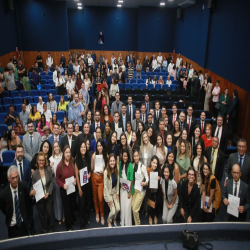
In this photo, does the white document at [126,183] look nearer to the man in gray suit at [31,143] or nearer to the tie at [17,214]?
the tie at [17,214]

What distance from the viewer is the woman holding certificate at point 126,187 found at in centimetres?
423

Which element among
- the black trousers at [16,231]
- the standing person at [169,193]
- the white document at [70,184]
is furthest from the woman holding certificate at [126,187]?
the black trousers at [16,231]

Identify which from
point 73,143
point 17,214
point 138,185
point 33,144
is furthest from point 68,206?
point 33,144

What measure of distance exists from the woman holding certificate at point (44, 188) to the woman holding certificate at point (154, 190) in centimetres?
176

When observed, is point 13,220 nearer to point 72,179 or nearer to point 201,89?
point 72,179

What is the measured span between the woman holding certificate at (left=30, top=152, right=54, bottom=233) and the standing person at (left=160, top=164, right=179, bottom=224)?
1977 mm

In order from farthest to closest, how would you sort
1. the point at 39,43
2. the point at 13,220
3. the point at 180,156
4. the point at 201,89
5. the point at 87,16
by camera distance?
the point at 87,16 → the point at 39,43 → the point at 201,89 → the point at 180,156 → the point at 13,220

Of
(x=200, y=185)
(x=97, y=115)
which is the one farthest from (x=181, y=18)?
(x=200, y=185)

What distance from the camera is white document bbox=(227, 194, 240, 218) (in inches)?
139

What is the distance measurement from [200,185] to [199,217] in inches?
22.2

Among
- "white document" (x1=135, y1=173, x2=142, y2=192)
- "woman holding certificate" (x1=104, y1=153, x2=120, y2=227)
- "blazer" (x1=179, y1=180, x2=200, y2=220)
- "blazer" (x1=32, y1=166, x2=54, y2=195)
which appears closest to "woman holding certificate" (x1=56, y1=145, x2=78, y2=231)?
"blazer" (x1=32, y1=166, x2=54, y2=195)

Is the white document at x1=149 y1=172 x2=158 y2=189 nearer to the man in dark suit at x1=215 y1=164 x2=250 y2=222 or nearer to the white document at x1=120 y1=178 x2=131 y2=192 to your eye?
the white document at x1=120 y1=178 x2=131 y2=192

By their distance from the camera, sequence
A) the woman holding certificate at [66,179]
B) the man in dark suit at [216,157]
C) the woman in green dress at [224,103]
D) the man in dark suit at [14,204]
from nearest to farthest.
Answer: the man in dark suit at [14,204] → the woman holding certificate at [66,179] → the man in dark suit at [216,157] → the woman in green dress at [224,103]

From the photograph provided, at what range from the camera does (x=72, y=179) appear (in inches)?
163
